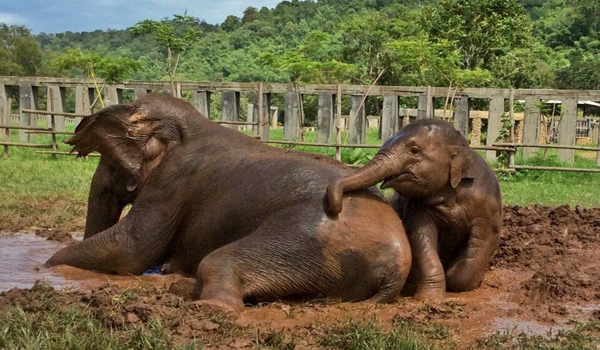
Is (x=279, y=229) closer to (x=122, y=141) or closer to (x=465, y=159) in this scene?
(x=465, y=159)

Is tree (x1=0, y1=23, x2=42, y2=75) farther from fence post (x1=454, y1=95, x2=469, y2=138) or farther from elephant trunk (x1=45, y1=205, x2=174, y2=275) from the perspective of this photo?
elephant trunk (x1=45, y1=205, x2=174, y2=275)

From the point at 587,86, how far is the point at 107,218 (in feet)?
169

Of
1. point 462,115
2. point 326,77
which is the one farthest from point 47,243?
point 326,77

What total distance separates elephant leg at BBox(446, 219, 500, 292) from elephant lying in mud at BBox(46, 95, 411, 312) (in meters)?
0.84

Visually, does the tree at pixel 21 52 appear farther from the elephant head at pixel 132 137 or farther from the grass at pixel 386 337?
the grass at pixel 386 337

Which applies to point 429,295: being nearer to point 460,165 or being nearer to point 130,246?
point 460,165

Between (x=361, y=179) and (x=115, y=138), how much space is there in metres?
2.54

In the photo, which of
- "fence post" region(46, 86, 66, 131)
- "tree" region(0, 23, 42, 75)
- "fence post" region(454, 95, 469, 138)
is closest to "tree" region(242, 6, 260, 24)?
"tree" region(0, 23, 42, 75)

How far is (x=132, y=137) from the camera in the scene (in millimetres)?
7520

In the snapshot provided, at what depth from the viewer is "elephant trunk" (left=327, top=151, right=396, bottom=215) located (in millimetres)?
5926

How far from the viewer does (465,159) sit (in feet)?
22.0

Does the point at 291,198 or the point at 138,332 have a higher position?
the point at 291,198

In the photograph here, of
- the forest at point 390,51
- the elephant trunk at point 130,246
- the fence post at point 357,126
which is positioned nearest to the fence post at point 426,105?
the forest at point 390,51

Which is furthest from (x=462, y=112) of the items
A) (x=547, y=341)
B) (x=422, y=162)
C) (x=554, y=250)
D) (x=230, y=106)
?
(x=547, y=341)
